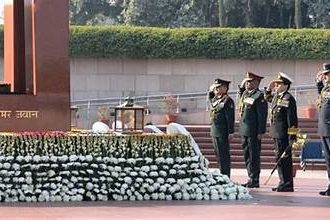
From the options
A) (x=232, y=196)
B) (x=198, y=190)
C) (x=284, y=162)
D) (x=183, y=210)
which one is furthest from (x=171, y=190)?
(x=284, y=162)

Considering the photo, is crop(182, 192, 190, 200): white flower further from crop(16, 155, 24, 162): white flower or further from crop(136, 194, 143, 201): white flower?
crop(16, 155, 24, 162): white flower

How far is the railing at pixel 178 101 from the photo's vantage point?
2602 centimetres

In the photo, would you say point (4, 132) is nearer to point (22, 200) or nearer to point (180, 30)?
point (22, 200)

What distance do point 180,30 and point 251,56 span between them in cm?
225

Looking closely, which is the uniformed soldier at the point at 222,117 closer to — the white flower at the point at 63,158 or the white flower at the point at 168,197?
the white flower at the point at 168,197

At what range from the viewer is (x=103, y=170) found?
1007cm

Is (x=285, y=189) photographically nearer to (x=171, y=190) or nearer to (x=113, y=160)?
(x=171, y=190)

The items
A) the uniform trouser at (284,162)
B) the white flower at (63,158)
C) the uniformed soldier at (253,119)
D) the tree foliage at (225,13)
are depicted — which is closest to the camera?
the white flower at (63,158)

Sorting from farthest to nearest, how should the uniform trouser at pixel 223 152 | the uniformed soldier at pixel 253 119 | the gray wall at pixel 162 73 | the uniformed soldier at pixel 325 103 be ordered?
the gray wall at pixel 162 73
the uniform trouser at pixel 223 152
the uniformed soldier at pixel 253 119
the uniformed soldier at pixel 325 103

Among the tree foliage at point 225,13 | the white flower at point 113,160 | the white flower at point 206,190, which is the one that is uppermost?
the tree foliage at point 225,13

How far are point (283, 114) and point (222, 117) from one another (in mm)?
962

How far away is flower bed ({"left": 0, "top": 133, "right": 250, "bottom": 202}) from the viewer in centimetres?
Result: 984

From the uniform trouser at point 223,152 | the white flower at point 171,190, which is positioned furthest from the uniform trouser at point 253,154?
the white flower at point 171,190

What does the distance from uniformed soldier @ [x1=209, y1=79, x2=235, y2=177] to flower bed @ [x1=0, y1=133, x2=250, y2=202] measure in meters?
1.72
